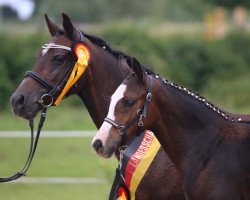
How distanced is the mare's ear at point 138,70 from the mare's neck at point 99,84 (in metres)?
0.93

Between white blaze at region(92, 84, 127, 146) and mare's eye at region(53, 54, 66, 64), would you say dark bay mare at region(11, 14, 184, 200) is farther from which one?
white blaze at region(92, 84, 127, 146)

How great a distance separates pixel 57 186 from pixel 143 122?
6.63 m

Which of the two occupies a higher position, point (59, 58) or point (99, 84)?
point (59, 58)

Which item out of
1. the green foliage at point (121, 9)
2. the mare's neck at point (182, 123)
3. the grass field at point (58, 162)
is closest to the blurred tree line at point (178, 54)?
the grass field at point (58, 162)

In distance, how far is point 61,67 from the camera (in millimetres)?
6504

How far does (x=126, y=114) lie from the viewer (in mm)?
5684

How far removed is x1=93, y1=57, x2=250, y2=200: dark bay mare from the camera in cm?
565

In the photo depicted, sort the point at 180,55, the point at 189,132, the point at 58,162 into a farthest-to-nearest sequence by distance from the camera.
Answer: the point at 180,55 → the point at 58,162 → the point at 189,132

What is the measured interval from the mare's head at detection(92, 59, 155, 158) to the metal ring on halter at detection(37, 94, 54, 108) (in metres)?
0.92

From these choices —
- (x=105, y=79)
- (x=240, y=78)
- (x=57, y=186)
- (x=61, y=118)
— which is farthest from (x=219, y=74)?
(x=105, y=79)

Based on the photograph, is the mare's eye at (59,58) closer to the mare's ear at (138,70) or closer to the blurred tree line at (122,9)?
the mare's ear at (138,70)

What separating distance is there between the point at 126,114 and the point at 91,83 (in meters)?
1.06

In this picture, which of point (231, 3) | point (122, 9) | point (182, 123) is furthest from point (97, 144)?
point (122, 9)

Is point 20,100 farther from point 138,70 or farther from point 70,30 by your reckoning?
point 138,70
